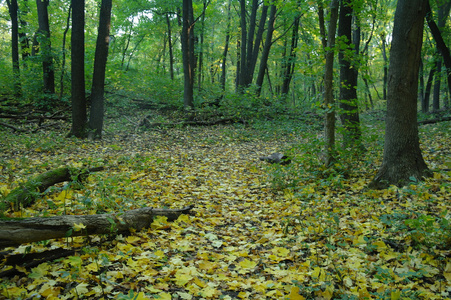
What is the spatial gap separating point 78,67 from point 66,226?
7983mm

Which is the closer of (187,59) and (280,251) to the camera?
(280,251)

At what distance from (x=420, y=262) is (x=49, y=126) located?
1109 centimetres

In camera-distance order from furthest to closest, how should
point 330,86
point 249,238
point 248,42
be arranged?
point 248,42
point 330,86
point 249,238

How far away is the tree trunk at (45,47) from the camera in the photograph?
11.8 metres

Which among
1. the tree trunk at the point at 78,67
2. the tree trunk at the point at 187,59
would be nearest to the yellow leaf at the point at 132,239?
the tree trunk at the point at 78,67

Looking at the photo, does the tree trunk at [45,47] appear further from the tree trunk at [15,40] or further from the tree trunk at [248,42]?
the tree trunk at [248,42]

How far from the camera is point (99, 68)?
9.28 m

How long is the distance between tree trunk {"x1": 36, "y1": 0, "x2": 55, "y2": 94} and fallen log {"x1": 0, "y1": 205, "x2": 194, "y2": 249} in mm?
11461

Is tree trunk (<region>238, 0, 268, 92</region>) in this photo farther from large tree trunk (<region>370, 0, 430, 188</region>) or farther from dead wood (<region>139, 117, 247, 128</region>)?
large tree trunk (<region>370, 0, 430, 188</region>)

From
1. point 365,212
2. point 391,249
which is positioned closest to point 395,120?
point 365,212

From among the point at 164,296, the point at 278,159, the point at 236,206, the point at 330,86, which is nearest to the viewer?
the point at 164,296

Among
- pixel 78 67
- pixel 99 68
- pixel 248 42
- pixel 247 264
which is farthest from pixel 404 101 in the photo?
pixel 248 42

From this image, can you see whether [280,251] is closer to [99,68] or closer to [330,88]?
[330,88]

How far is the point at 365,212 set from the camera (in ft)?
13.5
